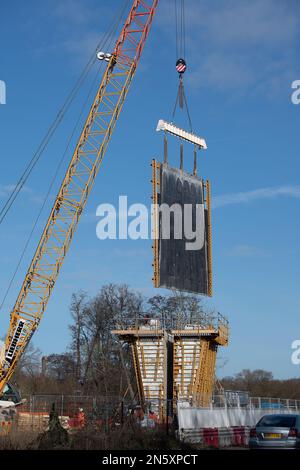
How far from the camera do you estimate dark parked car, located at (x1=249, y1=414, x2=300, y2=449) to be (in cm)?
2267

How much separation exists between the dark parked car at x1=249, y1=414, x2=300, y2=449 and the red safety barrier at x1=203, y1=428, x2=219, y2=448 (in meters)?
7.31

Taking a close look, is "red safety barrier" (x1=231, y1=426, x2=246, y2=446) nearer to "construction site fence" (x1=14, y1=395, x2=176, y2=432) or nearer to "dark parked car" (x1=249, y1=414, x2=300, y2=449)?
"construction site fence" (x1=14, y1=395, x2=176, y2=432)

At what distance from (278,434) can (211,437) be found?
29.8 feet

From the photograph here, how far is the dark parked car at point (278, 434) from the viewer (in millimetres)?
22672

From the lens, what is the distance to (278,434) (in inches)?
899

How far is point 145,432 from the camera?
81.7ft

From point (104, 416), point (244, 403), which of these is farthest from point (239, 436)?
point (244, 403)

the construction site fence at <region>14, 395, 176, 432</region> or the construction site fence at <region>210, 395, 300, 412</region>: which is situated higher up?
the construction site fence at <region>210, 395, 300, 412</region>

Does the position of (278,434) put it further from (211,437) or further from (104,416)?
(211,437)

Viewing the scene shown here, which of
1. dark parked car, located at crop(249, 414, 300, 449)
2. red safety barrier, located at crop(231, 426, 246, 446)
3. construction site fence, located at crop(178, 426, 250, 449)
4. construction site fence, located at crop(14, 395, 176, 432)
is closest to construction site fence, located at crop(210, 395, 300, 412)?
construction site fence, located at crop(14, 395, 176, 432)

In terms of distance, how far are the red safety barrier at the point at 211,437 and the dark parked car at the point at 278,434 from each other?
731 centimetres
